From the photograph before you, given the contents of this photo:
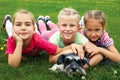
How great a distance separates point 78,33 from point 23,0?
1627 cm

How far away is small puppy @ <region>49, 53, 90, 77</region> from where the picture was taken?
5.93 m

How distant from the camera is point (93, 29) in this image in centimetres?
701

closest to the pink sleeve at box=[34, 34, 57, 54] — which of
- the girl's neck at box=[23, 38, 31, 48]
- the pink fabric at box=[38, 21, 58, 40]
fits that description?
the girl's neck at box=[23, 38, 31, 48]

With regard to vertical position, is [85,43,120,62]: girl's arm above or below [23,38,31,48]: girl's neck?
below

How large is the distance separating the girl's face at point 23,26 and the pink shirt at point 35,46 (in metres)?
0.23

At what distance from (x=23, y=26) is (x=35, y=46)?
1.87ft

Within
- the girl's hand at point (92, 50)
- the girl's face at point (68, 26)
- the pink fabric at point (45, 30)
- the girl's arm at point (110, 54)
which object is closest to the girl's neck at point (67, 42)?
the girl's face at point (68, 26)

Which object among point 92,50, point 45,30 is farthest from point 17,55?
point 45,30

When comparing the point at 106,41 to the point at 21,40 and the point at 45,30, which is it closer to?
the point at 21,40

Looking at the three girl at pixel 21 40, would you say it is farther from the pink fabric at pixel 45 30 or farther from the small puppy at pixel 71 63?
the pink fabric at pixel 45 30

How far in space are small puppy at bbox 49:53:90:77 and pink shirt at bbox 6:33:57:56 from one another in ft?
2.14

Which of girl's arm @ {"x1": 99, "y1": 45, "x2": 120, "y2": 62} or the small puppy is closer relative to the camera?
the small puppy

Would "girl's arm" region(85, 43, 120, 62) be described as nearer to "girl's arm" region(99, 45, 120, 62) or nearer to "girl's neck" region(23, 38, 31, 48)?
"girl's arm" region(99, 45, 120, 62)

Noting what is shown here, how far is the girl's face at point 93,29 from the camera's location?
6930 millimetres
